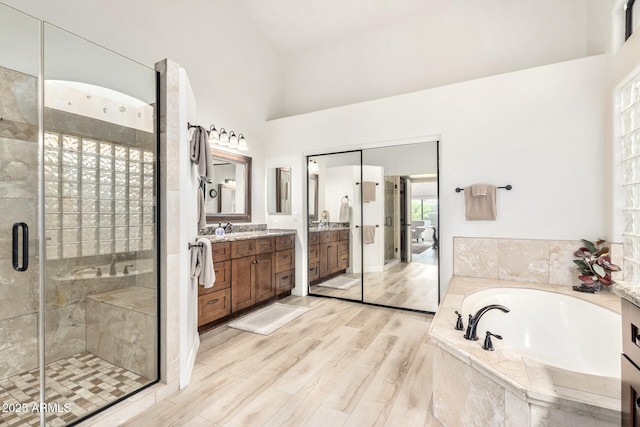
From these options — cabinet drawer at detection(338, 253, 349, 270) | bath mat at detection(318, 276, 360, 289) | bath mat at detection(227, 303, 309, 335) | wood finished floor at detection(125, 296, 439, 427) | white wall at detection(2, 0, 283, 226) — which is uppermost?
white wall at detection(2, 0, 283, 226)

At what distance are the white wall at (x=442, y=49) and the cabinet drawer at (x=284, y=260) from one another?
2367 mm

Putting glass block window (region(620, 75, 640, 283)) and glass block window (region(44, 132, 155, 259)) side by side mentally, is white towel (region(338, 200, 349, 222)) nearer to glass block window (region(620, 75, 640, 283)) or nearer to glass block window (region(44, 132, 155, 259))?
glass block window (region(44, 132, 155, 259))

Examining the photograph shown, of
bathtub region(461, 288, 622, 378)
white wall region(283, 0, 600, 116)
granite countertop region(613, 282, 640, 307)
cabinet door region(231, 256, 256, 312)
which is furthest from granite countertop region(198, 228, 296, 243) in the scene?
granite countertop region(613, 282, 640, 307)

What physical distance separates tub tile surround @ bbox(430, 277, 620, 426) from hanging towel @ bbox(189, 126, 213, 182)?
202cm

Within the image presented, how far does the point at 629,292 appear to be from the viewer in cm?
82

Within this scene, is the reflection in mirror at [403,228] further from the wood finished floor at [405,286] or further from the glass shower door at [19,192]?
the glass shower door at [19,192]

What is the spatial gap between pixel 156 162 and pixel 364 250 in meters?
2.75

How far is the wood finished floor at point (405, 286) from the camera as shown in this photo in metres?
3.45

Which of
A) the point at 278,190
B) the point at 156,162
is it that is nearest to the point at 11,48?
the point at 156,162

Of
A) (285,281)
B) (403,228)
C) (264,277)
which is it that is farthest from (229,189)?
(403,228)

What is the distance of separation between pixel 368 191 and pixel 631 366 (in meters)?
3.17

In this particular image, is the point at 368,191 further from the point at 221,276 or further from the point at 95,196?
the point at 95,196

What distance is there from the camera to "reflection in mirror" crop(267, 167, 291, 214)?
4383 mm

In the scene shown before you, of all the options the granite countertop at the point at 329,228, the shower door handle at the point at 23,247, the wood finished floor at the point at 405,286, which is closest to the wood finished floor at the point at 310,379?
the wood finished floor at the point at 405,286
